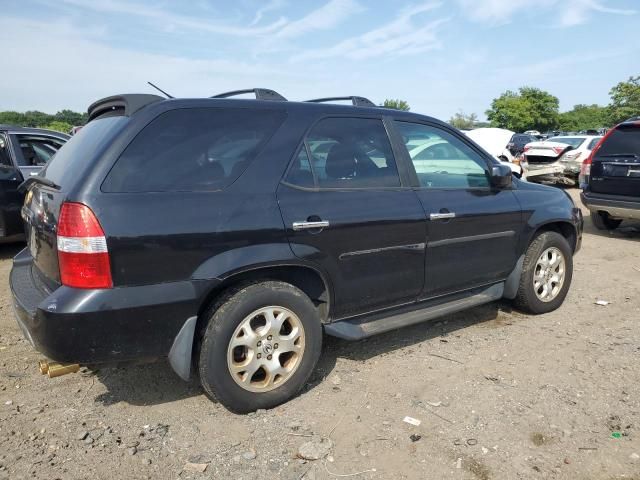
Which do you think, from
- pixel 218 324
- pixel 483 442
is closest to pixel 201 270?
pixel 218 324

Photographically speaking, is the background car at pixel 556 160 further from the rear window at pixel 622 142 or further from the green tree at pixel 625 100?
the green tree at pixel 625 100

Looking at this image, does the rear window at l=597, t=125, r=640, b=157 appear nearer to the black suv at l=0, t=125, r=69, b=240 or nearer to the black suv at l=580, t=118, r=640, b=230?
the black suv at l=580, t=118, r=640, b=230

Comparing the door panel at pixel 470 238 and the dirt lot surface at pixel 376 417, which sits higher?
the door panel at pixel 470 238

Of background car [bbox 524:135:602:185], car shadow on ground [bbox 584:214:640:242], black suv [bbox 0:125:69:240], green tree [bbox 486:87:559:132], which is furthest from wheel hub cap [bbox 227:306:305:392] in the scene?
green tree [bbox 486:87:559:132]

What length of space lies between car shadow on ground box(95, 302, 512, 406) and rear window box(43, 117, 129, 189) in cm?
130

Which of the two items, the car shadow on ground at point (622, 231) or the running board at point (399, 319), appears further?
the car shadow on ground at point (622, 231)

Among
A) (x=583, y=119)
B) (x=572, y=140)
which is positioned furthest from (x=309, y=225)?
(x=583, y=119)

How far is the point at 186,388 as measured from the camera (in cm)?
326

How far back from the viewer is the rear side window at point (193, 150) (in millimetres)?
2588

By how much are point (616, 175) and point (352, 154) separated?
5.79 m

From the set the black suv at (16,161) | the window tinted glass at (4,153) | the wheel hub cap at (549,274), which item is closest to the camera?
the wheel hub cap at (549,274)

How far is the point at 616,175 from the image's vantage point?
7.49 m

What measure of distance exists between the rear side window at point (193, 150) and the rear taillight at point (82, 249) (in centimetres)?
19

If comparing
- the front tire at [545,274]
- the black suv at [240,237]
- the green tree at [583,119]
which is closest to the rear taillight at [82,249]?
the black suv at [240,237]
